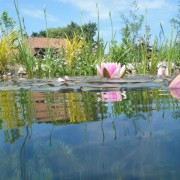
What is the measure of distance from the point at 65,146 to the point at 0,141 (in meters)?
0.13

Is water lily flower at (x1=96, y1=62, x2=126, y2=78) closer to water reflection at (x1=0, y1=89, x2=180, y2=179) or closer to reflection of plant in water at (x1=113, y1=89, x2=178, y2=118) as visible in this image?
reflection of plant in water at (x1=113, y1=89, x2=178, y2=118)

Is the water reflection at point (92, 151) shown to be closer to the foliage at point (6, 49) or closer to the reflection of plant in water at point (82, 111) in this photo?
the reflection of plant in water at point (82, 111)

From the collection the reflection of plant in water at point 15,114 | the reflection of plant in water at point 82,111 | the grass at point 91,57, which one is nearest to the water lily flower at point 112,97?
the reflection of plant in water at point 82,111

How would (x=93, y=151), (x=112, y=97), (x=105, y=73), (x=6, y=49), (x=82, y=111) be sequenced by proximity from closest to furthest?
(x=93, y=151) < (x=82, y=111) < (x=112, y=97) < (x=105, y=73) < (x=6, y=49)

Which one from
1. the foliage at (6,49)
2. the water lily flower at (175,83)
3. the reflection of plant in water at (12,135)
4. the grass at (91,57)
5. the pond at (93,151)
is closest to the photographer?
the pond at (93,151)

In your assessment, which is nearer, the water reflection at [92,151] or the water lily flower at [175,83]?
the water reflection at [92,151]

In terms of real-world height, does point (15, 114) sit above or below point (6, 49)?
below

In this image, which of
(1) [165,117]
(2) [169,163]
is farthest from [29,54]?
(2) [169,163]

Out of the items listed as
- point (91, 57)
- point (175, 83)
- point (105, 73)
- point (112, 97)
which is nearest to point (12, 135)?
point (112, 97)

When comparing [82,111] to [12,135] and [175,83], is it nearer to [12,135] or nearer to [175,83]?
[12,135]

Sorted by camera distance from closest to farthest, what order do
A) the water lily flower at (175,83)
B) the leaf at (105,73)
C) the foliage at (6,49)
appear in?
the water lily flower at (175,83) → the leaf at (105,73) → the foliage at (6,49)

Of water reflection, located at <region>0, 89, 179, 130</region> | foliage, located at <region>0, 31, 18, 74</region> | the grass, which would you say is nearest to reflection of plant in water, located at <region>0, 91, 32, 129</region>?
water reflection, located at <region>0, 89, 179, 130</region>

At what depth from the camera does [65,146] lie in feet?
1.67

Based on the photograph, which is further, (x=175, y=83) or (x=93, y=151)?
(x=175, y=83)
